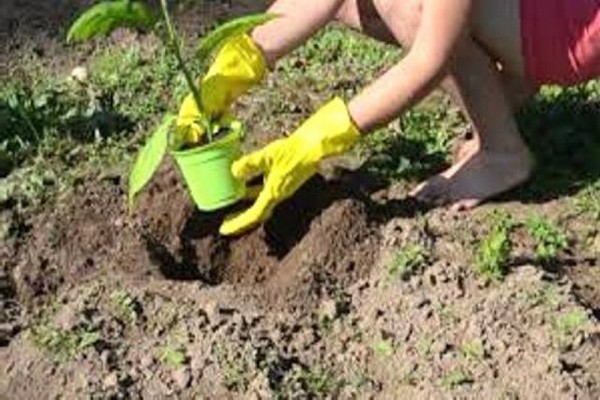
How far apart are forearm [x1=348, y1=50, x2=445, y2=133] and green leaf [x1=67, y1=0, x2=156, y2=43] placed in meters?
0.43

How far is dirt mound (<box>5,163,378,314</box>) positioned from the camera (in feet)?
8.83

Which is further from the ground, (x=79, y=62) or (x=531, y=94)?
(x=79, y=62)

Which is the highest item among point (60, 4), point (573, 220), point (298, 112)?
point (60, 4)

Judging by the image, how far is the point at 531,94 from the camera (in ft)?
10.5

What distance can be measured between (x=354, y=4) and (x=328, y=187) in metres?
0.40

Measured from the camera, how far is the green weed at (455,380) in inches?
95.3

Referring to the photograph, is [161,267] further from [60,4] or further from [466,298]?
[60,4]

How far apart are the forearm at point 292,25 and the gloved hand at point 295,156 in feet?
0.71

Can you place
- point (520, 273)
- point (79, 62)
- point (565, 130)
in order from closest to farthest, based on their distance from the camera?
point (520, 273)
point (565, 130)
point (79, 62)

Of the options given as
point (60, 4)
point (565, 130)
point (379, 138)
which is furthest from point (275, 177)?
point (60, 4)

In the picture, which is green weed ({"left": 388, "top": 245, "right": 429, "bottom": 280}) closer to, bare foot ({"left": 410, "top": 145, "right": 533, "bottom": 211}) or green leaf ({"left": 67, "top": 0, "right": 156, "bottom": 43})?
bare foot ({"left": 410, "top": 145, "right": 533, "bottom": 211})

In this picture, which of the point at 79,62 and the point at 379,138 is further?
the point at 79,62

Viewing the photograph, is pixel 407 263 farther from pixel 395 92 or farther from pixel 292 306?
pixel 395 92

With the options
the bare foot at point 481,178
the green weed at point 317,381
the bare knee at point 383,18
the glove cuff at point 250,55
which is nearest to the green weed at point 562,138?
the bare foot at point 481,178
